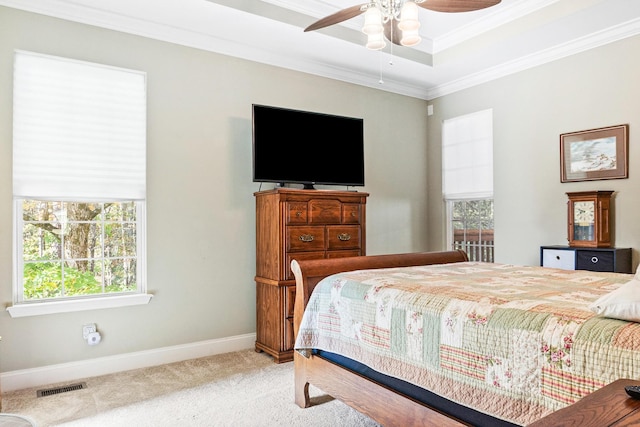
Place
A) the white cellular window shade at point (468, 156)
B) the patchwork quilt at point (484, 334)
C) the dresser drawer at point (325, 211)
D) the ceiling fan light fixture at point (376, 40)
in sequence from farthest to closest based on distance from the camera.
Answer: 1. the white cellular window shade at point (468, 156)
2. the dresser drawer at point (325, 211)
3. the ceiling fan light fixture at point (376, 40)
4. the patchwork quilt at point (484, 334)

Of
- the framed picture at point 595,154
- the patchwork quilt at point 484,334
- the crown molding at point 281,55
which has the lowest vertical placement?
the patchwork quilt at point 484,334

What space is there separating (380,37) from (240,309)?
261cm

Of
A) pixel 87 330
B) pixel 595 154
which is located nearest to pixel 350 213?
pixel 595 154

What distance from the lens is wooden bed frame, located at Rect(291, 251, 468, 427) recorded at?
6.17 ft

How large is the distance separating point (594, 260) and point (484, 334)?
253cm

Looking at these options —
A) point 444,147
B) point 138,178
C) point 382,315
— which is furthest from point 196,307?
point 444,147

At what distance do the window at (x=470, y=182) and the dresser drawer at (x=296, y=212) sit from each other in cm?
222

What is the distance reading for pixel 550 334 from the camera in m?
1.44

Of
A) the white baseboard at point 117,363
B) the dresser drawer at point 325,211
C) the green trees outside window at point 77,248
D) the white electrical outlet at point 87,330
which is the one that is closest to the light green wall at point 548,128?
the dresser drawer at point 325,211

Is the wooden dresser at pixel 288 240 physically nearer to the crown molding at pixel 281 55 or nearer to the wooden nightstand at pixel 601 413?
the crown molding at pixel 281 55

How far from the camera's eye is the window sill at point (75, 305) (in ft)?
10.1

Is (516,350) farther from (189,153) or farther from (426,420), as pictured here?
(189,153)

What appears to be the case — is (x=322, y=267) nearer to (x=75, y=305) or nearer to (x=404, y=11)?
(x=404, y=11)

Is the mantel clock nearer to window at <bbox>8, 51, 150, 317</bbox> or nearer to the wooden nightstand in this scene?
the wooden nightstand
